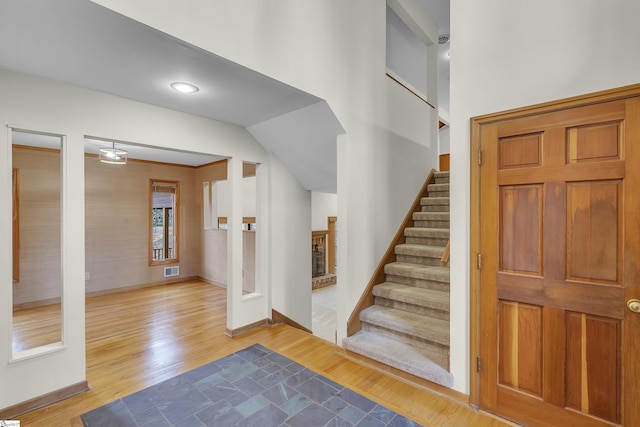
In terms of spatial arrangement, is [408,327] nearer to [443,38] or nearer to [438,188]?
[438,188]

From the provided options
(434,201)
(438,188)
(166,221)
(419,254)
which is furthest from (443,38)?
(166,221)

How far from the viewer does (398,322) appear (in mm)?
2768

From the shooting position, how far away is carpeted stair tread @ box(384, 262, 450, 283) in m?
2.95

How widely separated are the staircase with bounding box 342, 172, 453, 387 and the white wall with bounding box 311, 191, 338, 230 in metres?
4.24

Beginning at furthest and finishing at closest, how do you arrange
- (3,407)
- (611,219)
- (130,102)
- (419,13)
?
(419,13), (130,102), (3,407), (611,219)

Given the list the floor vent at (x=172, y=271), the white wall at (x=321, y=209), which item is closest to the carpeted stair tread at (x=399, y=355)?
the floor vent at (x=172, y=271)

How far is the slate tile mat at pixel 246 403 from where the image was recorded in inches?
77.9

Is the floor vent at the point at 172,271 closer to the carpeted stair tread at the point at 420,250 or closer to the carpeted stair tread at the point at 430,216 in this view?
the carpeted stair tread at the point at 420,250

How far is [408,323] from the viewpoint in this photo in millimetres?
2723

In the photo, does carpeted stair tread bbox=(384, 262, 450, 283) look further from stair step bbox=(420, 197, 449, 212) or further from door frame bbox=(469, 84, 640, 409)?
stair step bbox=(420, 197, 449, 212)

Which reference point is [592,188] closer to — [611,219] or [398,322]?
[611,219]

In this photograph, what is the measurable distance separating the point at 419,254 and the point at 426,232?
0.32m

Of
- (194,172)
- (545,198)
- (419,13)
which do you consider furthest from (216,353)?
(419,13)

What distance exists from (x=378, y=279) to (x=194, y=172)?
490cm
